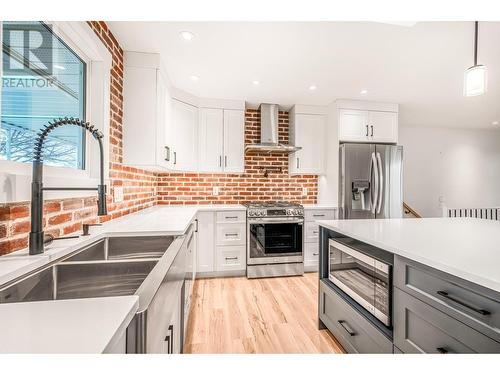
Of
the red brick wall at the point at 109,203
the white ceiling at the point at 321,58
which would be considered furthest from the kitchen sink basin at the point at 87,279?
the white ceiling at the point at 321,58

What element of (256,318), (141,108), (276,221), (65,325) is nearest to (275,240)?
(276,221)

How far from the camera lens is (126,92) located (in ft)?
7.03

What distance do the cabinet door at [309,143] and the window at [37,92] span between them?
2.67 metres

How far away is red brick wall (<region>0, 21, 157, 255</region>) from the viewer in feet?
3.26

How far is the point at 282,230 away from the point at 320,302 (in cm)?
123

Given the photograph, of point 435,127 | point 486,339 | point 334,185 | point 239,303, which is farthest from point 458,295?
point 435,127

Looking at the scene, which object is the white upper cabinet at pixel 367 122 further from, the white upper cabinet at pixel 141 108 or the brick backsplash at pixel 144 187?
the white upper cabinet at pixel 141 108

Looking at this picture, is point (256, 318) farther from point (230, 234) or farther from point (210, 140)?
point (210, 140)

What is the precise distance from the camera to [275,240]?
310 centimetres

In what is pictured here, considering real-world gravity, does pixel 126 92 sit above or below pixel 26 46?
above

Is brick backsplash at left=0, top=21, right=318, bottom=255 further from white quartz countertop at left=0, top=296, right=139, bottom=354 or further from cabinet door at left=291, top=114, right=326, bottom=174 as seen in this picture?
white quartz countertop at left=0, top=296, right=139, bottom=354

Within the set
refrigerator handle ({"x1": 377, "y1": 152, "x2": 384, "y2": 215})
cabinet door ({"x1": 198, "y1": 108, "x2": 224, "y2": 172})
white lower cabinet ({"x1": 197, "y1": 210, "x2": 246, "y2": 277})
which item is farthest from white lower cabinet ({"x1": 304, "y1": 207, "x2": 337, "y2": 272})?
cabinet door ({"x1": 198, "y1": 108, "x2": 224, "y2": 172})
